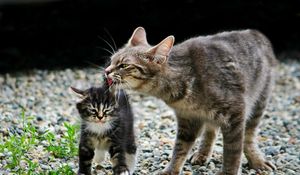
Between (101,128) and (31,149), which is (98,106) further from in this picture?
(31,149)

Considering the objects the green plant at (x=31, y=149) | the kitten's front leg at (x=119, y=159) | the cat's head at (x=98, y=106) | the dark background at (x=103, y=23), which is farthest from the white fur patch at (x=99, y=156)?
the dark background at (x=103, y=23)

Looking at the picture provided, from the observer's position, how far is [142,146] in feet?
23.2

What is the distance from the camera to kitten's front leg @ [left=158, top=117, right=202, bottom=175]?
627cm

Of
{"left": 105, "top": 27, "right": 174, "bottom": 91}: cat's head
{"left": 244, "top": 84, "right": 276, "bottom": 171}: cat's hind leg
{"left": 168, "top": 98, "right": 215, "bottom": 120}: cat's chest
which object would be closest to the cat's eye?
{"left": 105, "top": 27, "right": 174, "bottom": 91}: cat's head

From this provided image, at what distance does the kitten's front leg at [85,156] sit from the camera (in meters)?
5.82

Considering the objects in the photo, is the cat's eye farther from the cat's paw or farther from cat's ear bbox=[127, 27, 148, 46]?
cat's ear bbox=[127, 27, 148, 46]

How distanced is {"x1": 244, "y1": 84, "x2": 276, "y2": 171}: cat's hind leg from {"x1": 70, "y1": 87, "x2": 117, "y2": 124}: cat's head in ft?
5.33

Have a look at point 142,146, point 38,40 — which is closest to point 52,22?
point 38,40

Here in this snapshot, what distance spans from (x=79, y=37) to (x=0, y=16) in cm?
163

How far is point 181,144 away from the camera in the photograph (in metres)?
6.34

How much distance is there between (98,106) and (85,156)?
49 centimetres

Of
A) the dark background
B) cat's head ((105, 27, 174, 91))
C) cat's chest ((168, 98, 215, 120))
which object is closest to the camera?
cat's head ((105, 27, 174, 91))

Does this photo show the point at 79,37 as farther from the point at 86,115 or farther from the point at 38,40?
the point at 86,115

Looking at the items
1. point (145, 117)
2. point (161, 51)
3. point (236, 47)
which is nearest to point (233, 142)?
point (236, 47)
